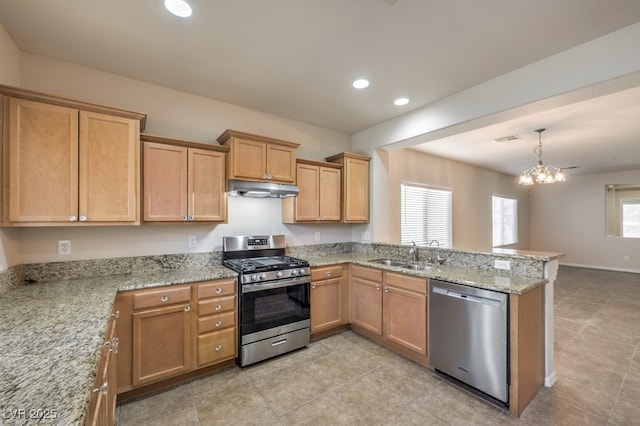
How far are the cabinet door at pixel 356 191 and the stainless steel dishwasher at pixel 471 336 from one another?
157cm

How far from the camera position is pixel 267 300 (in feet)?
9.18

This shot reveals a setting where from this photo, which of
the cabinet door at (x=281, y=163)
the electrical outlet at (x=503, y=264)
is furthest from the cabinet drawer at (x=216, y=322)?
the electrical outlet at (x=503, y=264)

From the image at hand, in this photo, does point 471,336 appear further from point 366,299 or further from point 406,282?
point 366,299

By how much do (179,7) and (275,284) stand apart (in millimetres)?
2355

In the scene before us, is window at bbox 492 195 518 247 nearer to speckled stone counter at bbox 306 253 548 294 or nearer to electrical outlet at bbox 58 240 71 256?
speckled stone counter at bbox 306 253 548 294

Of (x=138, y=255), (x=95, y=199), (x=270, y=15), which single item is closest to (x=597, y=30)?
(x=270, y=15)

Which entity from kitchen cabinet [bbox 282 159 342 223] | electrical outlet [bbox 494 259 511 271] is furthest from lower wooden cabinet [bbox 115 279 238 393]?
electrical outlet [bbox 494 259 511 271]

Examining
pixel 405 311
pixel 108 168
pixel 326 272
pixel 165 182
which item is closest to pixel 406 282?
pixel 405 311

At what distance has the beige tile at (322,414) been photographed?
197 centimetres

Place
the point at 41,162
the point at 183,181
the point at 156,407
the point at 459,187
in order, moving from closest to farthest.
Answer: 1. the point at 41,162
2. the point at 156,407
3. the point at 183,181
4. the point at 459,187

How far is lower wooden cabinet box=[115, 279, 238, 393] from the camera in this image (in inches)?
84.4

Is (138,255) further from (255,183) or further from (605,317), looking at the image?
(605,317)

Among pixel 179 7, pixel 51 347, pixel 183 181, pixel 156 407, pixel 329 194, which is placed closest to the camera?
pixel 51 347

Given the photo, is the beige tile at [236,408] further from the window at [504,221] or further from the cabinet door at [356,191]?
the window at [504,221]
